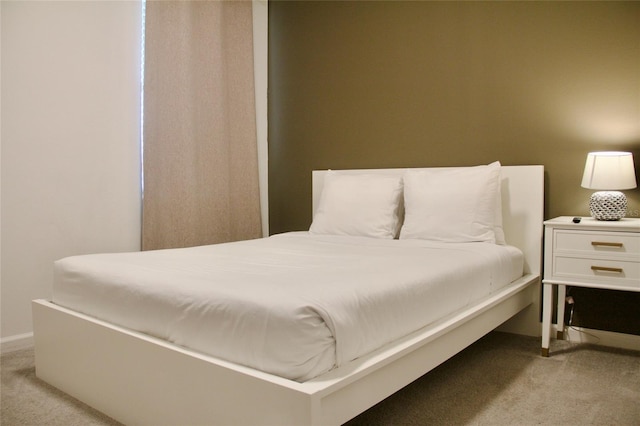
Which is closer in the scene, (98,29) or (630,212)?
(630,212)

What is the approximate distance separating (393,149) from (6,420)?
2.62 metres

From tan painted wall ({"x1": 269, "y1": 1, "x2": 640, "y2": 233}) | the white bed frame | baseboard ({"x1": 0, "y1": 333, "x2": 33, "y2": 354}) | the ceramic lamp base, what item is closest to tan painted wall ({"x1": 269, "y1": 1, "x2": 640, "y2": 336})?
tan painted wall ({"x1": 269, "y1": 1, "x2": 640, "y2": 233})

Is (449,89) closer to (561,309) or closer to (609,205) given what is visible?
(609,205)

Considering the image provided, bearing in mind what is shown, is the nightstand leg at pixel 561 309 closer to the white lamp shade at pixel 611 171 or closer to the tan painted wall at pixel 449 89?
the tan painted wall at pixel 449 89

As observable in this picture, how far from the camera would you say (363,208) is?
10.0 ft

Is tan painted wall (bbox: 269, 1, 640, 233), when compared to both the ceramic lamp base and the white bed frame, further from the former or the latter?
the white bed frame

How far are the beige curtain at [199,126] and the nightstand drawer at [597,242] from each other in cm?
226

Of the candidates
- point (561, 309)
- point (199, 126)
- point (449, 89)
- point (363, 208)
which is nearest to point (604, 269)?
point (561, 309)

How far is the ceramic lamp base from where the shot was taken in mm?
2502

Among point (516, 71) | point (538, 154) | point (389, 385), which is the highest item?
point (516, 71)

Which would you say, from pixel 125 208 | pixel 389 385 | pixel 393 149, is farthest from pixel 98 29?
pixel 389 385

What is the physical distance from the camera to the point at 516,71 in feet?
9.86

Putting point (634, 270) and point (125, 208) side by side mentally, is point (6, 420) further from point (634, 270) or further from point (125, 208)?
point (634, 270)

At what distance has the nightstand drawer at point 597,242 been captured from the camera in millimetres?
2332
